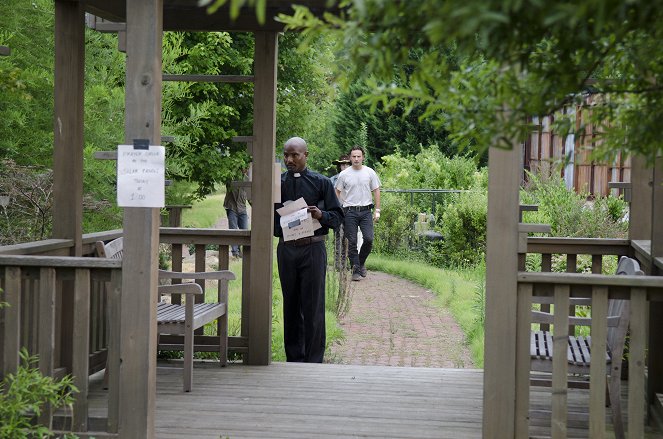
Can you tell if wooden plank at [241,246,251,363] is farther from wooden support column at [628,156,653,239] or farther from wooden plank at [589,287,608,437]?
wooden plank at [589,287,608,437]

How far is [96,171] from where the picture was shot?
1023 centimetres

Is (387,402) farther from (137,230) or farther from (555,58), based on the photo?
(555,58)

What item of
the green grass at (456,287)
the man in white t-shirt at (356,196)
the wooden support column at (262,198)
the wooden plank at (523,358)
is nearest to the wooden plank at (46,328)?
the wooden plank at (523,358)

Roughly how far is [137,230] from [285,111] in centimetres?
1524

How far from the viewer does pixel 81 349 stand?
495 cm

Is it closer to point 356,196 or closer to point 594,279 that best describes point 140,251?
point 594,279

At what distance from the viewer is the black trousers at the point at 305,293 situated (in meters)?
7.53

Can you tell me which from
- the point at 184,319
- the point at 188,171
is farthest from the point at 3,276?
the point at 188,171

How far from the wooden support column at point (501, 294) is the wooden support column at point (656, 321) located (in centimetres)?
151

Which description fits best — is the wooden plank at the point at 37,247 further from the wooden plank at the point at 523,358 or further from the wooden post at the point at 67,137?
the wooden plank at the point at 523,358


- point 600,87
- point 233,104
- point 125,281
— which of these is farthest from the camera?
point 233,104

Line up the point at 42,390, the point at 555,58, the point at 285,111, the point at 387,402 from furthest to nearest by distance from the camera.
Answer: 1. the point at 285,111
2. the point at 387,402
3. the point at 42,390
4. the point at 555,58

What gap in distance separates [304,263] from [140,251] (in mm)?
2772

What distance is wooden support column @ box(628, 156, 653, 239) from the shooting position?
21.9ft
